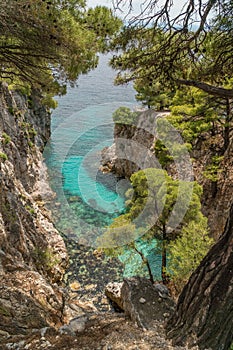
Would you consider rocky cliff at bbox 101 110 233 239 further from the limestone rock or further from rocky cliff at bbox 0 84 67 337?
rocky cliff at bbox 0 84 67 337

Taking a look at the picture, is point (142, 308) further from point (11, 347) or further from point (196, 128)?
point (196, 128)

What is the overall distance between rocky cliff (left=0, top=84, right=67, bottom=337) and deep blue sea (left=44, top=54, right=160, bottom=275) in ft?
5.37

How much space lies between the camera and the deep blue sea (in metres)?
17.4

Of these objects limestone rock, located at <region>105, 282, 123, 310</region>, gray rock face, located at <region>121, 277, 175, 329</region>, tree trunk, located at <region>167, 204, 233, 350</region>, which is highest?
tree trunk, located at <region>167, 204, 233, 350</region>

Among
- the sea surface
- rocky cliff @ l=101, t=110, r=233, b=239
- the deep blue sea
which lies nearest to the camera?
rocky cliff @ l=101, t=110, r=233, b=239

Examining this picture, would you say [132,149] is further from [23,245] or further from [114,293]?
[23,245]

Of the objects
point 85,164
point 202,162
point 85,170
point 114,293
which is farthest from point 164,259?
point 85,164

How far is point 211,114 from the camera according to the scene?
13852 mm

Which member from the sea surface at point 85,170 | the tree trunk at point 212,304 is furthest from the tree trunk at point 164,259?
the tree trunk at point 212,304

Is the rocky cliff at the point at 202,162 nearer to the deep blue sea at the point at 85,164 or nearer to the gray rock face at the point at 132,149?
the gray rock face at the point at 132,149

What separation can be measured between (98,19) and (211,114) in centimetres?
800

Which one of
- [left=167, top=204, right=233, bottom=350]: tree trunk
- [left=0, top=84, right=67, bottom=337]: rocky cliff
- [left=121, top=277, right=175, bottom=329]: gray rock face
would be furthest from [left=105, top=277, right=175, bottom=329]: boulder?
[left=0, top=84, right=67, bottom=337]: rocky cliff

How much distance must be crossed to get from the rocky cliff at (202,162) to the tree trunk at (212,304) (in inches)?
361

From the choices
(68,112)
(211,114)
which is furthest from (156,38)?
(68,112)
